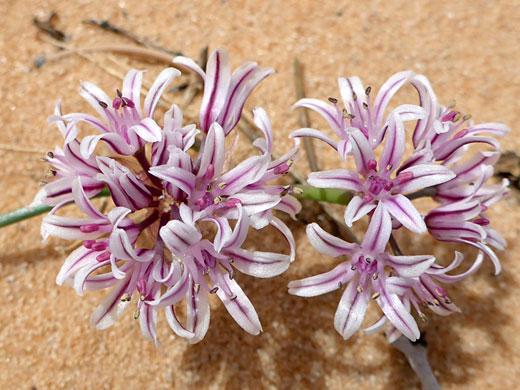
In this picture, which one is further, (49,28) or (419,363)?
(49,28)

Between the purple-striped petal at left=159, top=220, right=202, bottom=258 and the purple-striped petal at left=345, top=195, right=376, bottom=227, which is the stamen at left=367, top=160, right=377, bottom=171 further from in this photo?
the purple-striped petal at left=159, top=220, right=202, bottom=258

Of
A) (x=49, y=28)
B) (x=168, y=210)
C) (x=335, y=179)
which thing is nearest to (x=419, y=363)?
(x=335, y=179)

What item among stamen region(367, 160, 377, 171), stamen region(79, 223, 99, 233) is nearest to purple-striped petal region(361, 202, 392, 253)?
stamen region(367, 160, 377, 171)

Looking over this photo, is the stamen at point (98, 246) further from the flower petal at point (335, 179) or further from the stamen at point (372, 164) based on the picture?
the stamen at point (372, 164)

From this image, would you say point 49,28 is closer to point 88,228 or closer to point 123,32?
point 123,32

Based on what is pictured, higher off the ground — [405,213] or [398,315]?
[405,213]

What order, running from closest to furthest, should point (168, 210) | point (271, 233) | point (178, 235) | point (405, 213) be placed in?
1. point (178, 235)
2. point (405, 213)
3. point (168, 210)
4. point (271, 233)

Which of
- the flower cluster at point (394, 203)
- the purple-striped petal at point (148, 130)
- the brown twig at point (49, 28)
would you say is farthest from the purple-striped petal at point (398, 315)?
the brown twig at point (49, 28)
